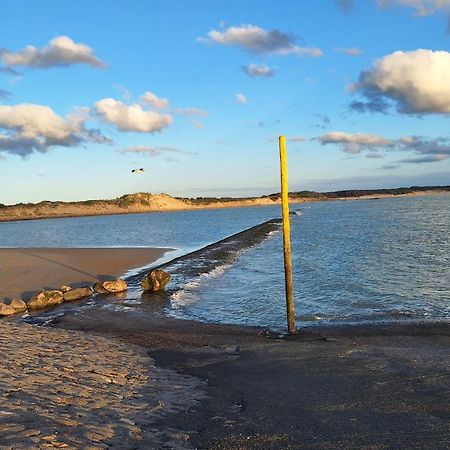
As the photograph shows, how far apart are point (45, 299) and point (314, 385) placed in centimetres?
1399

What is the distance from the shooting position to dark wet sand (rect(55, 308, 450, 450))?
626 centimetres

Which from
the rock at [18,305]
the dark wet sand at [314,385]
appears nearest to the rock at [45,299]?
the rock at [18,305]

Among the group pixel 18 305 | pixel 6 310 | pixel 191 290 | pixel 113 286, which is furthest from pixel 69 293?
pixel 191 290

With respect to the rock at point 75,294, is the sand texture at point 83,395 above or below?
above

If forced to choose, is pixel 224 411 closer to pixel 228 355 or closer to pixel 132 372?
pixel 132 372

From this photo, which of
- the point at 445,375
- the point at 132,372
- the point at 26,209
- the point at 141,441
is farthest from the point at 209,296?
the point at 26,209

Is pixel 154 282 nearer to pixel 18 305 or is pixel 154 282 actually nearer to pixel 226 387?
pixel 18 305

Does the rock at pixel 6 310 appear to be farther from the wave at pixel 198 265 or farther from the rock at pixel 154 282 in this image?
the wave at pixel 198 265

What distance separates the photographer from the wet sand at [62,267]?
24938mm

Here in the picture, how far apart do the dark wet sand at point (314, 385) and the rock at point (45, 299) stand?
557cm

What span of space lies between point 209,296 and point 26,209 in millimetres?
186911

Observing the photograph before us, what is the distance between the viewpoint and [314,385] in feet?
27.9

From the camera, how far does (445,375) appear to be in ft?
28.4

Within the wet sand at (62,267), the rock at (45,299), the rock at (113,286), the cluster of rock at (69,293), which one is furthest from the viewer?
the wet sand at (62,267)
